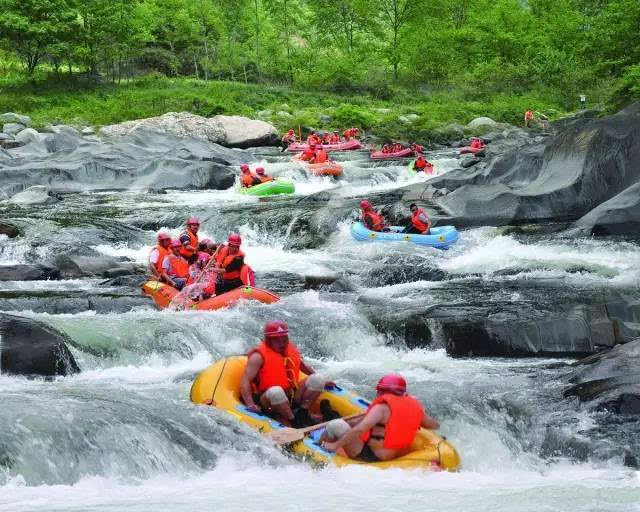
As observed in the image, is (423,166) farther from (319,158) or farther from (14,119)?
(14,119)

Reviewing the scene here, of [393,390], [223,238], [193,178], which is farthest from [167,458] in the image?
[193,178]

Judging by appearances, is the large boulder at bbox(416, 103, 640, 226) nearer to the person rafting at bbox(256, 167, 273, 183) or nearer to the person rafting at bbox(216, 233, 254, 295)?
the person rafting at bbox(256, 167, 273, 183)

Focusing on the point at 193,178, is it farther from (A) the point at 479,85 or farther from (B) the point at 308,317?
(A) the point at 479,85

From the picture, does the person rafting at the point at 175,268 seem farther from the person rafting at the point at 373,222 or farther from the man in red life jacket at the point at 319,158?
the man in red life jacket at the point at 319,158

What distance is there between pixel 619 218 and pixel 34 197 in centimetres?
1392

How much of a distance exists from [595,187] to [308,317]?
8.58 m

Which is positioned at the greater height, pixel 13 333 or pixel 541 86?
pixel 541 86

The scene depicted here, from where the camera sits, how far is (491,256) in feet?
49.5

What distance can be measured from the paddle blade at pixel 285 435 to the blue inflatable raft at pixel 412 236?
9330mm

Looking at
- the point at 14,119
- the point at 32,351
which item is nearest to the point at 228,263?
the point at 32,351

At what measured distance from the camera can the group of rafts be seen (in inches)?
259

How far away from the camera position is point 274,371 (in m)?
7.56

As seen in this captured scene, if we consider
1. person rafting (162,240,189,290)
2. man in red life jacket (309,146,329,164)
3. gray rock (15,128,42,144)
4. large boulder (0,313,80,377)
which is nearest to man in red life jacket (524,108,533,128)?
man in red life jacket (309,146,329,164)

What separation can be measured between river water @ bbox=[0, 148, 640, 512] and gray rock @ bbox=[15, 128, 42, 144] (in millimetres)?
13294
